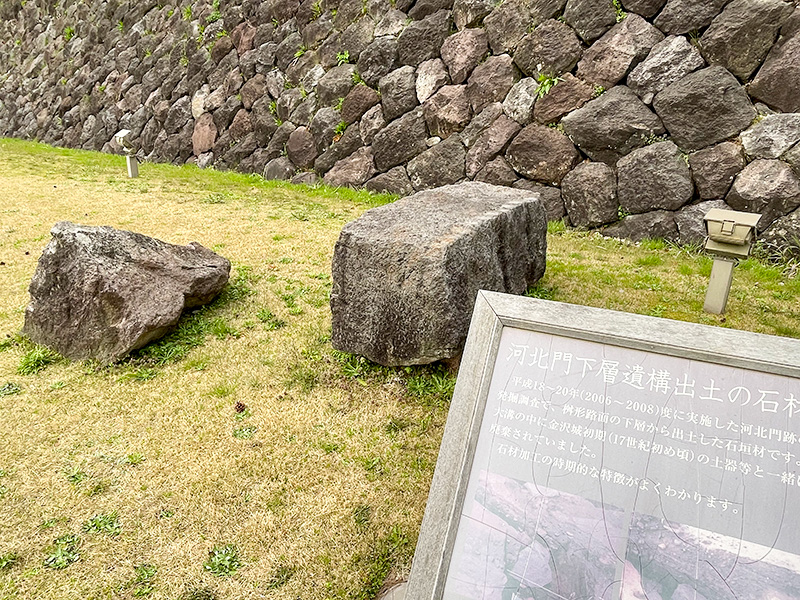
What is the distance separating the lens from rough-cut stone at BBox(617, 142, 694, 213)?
17.1 feet

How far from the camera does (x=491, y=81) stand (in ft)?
20.9

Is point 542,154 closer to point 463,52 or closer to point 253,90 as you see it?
point 463,52

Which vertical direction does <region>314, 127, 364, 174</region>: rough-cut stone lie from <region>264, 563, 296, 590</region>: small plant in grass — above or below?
above

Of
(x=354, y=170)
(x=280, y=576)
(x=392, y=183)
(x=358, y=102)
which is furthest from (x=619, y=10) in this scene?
(x=280, y=576)

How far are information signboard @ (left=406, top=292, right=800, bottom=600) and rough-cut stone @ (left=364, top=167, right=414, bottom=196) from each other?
5.59 meters

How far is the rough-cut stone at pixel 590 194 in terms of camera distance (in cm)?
560

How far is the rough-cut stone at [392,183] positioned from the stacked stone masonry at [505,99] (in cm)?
2

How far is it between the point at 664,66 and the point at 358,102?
3.66 m

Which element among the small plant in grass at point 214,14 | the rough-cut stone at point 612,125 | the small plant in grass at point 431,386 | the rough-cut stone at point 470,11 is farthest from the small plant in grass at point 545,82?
the small plant in grass at point 214,14

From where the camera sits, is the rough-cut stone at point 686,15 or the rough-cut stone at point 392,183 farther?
the rough-cut stone at point 392,183

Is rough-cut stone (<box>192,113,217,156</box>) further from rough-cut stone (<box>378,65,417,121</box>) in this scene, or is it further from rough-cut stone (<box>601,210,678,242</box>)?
rough-cut stone (<box>601,210,678,242</box>)

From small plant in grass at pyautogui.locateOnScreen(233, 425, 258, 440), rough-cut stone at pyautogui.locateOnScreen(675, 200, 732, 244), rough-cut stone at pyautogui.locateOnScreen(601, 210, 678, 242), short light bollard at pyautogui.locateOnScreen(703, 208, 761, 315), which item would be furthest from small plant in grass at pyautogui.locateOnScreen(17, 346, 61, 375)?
rough-cut stone at pyautogui.locateOnScreen(675, 200, 732, 244)

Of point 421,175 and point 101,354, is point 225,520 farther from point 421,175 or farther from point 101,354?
point 421,175

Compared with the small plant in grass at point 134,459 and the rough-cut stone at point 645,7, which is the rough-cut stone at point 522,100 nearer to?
the rough-cut stone at point 645,7
